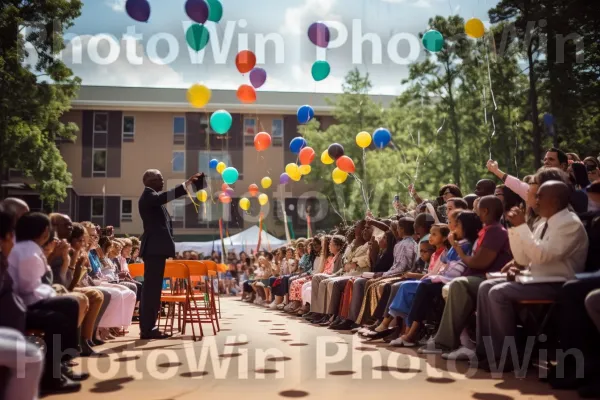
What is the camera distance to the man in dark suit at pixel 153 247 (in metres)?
6.48

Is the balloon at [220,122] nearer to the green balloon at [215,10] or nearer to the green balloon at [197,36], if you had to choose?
the green balloon at [197,36]

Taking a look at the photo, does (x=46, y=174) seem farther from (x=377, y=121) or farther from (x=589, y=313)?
(x=589, y=313)

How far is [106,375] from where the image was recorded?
13.8 ft

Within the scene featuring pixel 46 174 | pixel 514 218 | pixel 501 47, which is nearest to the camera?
pixel 514 218

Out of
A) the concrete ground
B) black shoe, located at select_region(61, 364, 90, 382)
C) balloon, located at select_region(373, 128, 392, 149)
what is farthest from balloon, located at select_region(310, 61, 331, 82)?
black shoe, located at select_region(61, 364, 90, 382)

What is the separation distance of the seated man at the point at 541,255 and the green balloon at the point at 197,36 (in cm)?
649

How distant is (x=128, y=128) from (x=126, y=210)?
434cm

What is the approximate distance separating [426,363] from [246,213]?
25989 mm

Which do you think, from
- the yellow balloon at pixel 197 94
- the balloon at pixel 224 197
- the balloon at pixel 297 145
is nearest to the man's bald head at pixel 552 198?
the yellow balloon at pixel 197 94

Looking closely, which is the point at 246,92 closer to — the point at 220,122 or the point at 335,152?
the point at 220,122

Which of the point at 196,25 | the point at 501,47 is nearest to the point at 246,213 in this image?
the point at 501,47

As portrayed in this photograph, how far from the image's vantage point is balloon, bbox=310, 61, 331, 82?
11203mm

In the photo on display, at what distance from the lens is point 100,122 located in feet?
102

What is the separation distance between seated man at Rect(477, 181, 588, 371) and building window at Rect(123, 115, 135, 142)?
2908 cm
